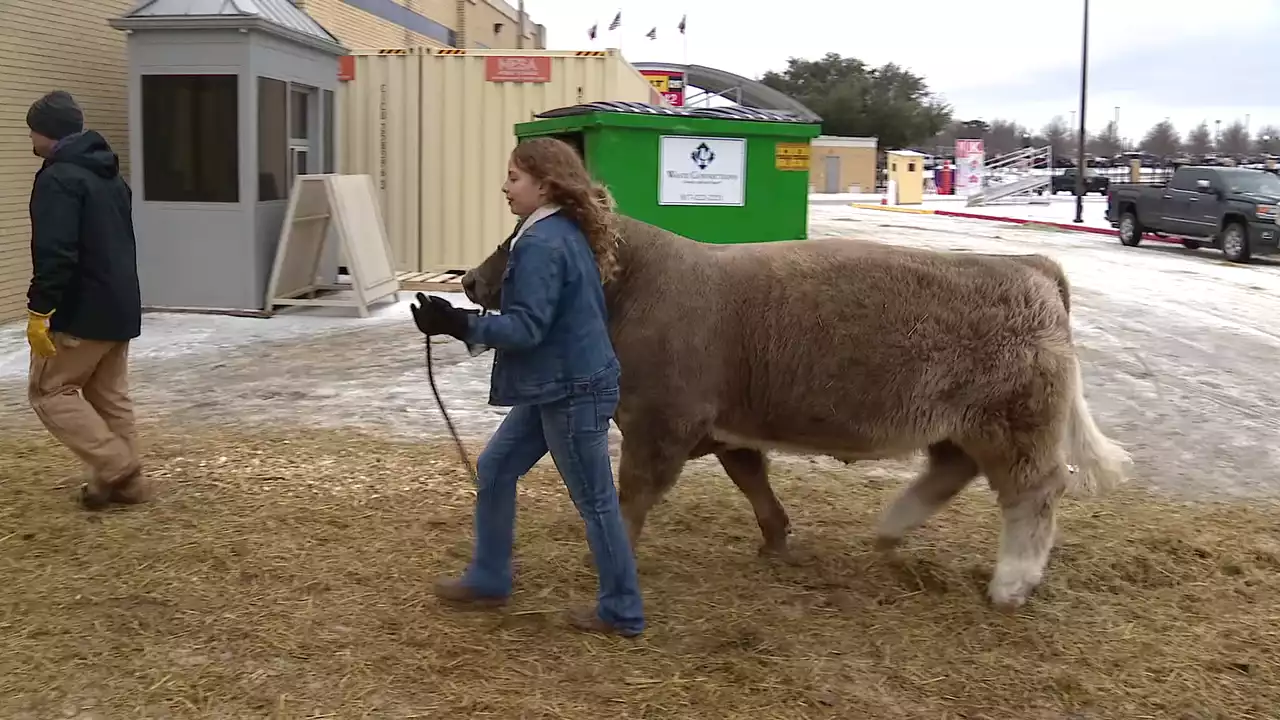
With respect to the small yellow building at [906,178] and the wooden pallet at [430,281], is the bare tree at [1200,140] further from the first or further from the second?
the wooden pallet at [430,281]

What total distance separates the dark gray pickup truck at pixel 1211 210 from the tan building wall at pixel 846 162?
104 feet

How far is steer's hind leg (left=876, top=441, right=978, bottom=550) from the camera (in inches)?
183

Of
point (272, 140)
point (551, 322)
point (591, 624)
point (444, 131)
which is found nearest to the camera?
point (551, 322)

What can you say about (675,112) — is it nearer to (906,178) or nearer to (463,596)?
(463,596)

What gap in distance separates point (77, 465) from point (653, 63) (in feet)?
105

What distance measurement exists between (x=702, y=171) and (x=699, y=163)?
0.06 metres

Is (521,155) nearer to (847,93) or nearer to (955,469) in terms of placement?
(955,469)

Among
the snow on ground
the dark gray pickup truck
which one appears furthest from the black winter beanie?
the dark gray pickup truck

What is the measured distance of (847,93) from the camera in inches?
2660

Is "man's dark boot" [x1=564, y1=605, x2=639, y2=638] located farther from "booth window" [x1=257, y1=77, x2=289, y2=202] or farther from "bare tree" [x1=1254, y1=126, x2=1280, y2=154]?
"bare tree" [x1=1254, y1=126, x2=1280, y2=154]

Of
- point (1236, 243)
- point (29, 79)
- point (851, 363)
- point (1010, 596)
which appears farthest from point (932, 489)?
point (1236, 243)

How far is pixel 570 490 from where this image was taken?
12.5 ft

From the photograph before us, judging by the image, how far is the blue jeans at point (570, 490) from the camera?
3.69 meters

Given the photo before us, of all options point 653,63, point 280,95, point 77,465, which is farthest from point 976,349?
point 653,63
